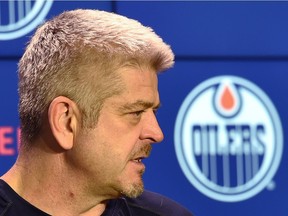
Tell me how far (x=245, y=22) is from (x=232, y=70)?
115mm

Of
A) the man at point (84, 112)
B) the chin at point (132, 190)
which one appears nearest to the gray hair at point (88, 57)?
the man at point (84, 112)

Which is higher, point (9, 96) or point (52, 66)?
point (52, 66)

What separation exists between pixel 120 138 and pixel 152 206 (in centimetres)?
17

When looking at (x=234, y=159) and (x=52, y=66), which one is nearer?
(x=52, y=66)

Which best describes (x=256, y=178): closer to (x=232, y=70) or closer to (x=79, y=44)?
(x=232, y=70)

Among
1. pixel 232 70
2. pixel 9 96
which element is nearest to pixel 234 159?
pixel 232 70

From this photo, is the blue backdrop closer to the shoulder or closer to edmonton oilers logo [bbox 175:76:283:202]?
edmonton oilers logo [bbox 175:76:283:202]

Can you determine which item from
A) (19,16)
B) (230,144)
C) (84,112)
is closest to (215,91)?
(230,144)

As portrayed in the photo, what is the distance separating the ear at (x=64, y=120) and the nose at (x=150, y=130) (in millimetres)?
98

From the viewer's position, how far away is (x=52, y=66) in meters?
1.26

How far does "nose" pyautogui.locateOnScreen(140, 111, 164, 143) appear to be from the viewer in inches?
50.2

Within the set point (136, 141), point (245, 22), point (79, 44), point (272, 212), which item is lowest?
point (272, 212)

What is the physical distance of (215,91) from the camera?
6.31 ft

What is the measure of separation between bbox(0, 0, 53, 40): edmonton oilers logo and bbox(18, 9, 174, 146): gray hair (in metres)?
0.61
